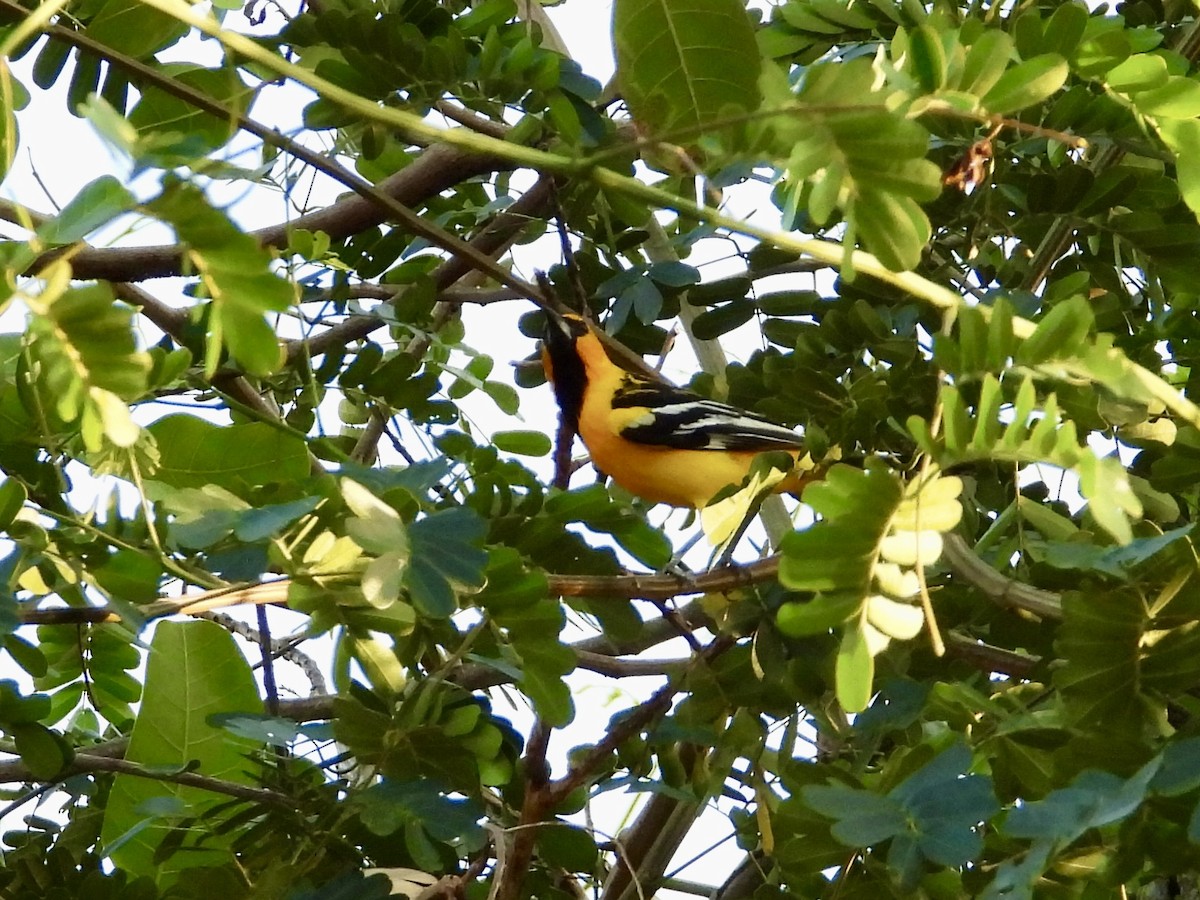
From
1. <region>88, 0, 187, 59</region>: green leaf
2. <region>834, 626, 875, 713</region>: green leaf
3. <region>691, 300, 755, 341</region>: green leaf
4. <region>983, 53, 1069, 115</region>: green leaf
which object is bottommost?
<region>834, 626, 875, 713</region>: green leaf

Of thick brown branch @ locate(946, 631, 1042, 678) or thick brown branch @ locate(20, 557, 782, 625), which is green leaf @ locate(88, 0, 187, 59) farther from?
thick brown branch @ locate(946, 631, 1042, 678)

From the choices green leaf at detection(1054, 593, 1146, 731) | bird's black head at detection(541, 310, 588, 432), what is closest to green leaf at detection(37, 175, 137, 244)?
green leaf at detection(1054, 593, 1146, 731)

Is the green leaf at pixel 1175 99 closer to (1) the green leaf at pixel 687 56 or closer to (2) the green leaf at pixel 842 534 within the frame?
(1) the green leaf at pixel 687 56

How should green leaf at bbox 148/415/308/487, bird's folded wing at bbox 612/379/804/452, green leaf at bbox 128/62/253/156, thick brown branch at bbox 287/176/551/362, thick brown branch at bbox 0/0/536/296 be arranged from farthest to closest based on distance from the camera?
bird's folded wing at bbox 612/379/804/452, thick brown branch at bbox 287/176/551/362, green leaf at bbox 128/62/253/156, green leaf at bbox 148/415/308/487, thick brown branch at bbox 0/0/536/296

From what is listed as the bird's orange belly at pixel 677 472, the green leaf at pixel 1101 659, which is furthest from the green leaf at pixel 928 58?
the bird's orange belly at pixel 677 472

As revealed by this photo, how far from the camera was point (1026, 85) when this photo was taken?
138 cm

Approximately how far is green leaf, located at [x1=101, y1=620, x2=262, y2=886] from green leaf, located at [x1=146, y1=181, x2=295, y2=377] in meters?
0.90

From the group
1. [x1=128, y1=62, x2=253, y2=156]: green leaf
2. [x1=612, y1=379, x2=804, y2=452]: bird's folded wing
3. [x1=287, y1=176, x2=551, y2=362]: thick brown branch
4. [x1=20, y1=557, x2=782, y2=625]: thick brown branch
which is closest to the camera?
[x1=20, y1=557, x2=782, y2=625]: thick brown branch

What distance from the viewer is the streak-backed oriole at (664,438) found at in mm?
3154

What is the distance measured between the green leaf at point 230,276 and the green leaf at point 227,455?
0.50 metres

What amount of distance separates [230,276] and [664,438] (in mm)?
2166

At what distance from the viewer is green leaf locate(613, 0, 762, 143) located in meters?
1.37

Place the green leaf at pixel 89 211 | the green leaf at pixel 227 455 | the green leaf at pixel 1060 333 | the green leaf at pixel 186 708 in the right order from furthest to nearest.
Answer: the green leaf at pixel 186 708 < the green leaf at pixel 227 455 < the green leaf at pixel 1060 333 < the green leaf at pixel 89 211

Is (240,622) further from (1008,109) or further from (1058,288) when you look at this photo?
(1008,109)
